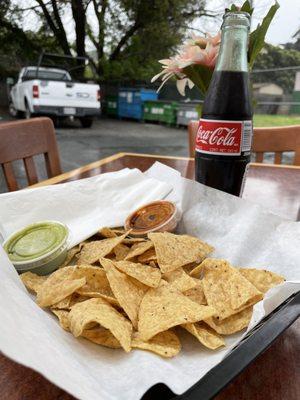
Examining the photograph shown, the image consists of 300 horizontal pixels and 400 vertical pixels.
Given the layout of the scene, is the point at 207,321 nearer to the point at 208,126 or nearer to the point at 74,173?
the point at 208,126

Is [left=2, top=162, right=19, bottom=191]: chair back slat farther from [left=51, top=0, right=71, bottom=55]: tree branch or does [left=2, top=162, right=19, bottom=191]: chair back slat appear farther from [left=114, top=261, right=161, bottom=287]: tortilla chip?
[left=51, top=0, right=71, bottom=55]: tree branch

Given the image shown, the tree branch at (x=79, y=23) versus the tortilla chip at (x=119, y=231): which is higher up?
the tree branch at (x=79, y=23)

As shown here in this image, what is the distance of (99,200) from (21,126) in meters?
0.65

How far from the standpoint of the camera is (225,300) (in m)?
0.57

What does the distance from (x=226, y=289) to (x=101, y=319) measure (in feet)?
0.71

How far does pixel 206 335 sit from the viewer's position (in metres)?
0.51

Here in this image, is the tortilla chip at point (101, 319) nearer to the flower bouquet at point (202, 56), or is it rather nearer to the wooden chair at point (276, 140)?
the flower bouquet at point (202, 56)

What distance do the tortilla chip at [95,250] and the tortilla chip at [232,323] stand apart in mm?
258

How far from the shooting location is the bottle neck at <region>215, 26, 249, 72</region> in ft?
2.52

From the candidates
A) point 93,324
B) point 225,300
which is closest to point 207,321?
point 225,300

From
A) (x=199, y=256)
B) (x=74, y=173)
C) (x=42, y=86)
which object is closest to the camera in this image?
(x=199, y=256)

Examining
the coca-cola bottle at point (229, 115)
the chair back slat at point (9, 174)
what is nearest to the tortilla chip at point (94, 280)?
the coca-cola bottle at point (229, 115)

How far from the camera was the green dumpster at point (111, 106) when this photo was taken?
486 inches

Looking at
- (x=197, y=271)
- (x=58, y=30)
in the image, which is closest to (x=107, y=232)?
(x=197, y=271)
